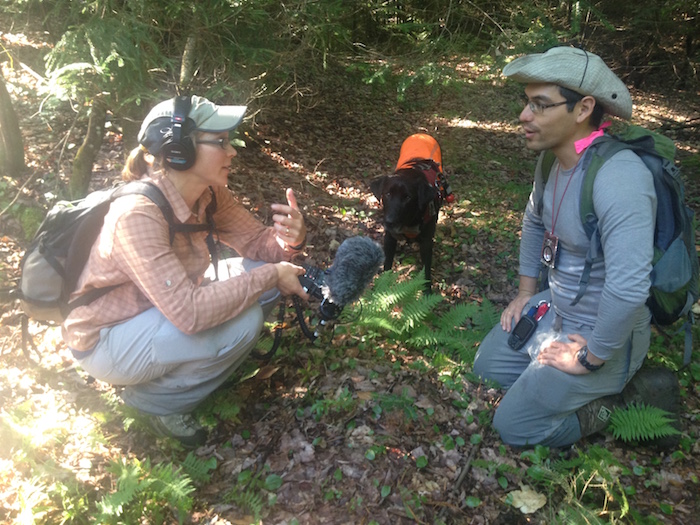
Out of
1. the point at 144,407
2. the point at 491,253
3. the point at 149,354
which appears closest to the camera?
the point at 149,354

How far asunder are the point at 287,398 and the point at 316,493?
30.5 inches

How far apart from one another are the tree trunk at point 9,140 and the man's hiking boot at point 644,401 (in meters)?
5.97

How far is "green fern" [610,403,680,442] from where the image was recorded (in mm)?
2742

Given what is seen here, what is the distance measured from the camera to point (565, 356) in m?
2.88

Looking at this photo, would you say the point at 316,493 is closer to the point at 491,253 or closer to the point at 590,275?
A: the point at 590,275

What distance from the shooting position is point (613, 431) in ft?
9.78

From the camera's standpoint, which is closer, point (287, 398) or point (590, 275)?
point (590, 275)

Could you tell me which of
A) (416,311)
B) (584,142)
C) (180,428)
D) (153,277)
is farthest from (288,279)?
(584,142)

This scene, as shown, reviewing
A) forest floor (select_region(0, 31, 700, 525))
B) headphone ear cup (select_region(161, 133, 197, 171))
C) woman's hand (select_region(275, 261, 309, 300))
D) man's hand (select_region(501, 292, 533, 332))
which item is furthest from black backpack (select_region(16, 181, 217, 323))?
Result: man's hand (select_region(501, 292, 533, 332))

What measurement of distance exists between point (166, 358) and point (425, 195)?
9.83 feet

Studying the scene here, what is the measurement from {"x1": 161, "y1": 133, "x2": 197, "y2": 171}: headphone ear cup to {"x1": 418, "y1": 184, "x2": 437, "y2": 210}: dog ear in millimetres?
2661

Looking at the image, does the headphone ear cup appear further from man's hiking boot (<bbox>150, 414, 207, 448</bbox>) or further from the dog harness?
the dog harness

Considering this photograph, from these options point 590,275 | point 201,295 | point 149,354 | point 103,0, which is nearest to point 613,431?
point 590,275

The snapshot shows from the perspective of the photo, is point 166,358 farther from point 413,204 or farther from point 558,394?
point 413,204
